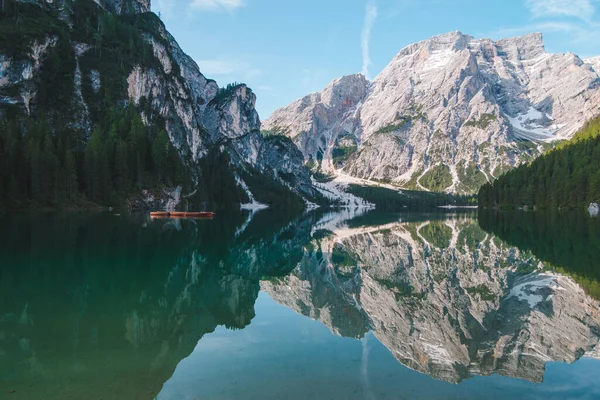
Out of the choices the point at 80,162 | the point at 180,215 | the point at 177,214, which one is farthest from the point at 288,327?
the point at 80,162

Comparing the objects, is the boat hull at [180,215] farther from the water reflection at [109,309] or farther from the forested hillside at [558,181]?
the forested hillside at [558,181]

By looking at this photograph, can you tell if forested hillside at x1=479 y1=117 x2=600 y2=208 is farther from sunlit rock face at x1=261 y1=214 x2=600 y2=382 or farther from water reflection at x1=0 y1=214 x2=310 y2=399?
water reflection at x1=0 y1=214 x2=310 y2=399

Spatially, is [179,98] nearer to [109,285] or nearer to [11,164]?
[11,164]

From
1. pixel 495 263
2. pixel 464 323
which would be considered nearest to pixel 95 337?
pixel 464 323

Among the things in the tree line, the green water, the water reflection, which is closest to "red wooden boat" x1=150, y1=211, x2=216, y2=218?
the tree line

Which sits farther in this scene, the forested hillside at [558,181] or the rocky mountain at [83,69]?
the forested hillside at [558,181]

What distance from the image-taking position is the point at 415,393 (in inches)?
403

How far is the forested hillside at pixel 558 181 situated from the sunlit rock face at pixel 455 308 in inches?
4217

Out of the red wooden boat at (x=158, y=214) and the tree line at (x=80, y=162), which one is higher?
the tree line at (x=80, y=162)

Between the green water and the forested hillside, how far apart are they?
108408 millimetres

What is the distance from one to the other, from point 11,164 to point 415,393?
275ft

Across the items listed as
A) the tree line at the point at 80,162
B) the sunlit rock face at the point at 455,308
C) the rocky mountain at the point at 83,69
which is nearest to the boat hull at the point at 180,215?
the tree line at the point at 80,162

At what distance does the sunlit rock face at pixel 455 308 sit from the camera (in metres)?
13.1

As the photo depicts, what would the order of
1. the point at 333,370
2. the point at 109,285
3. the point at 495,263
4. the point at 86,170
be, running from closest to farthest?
1. the point at 333,370
2. the point at 109,285
3. the point at 495,263
4. the point at 86,170
